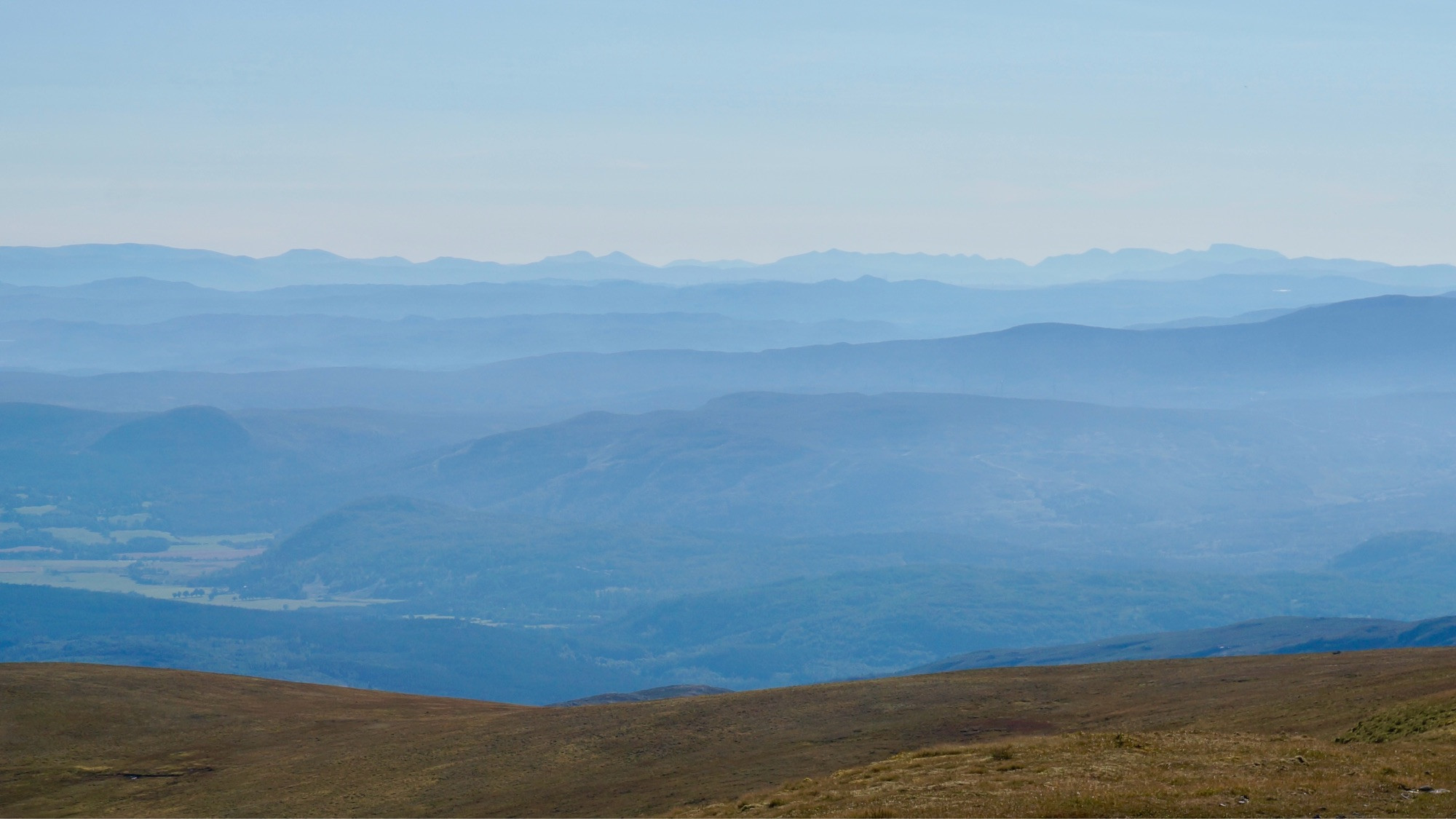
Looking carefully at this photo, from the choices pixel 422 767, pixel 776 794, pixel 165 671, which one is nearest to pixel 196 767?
pixel 422 767

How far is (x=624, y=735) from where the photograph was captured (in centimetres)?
5431

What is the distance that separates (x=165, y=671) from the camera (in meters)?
72.4

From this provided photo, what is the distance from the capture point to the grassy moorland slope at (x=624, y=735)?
42.1 meters

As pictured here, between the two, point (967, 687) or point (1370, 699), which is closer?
point (1370, 699)

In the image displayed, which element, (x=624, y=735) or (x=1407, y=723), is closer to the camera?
(x=1407, y=723)

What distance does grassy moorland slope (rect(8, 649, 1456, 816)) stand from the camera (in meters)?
42.1

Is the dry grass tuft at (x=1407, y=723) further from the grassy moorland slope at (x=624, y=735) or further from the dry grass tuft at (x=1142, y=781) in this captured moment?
the dry grass tuft at (x=1142, y=781)

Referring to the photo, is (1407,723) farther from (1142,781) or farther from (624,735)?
(624,735)

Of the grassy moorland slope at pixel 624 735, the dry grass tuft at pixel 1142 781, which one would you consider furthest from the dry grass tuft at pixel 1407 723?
the dry grass tuft at pixel 1142 781

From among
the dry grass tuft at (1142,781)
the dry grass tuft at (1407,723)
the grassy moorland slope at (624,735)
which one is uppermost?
the dry grass tuft at (1142,781)

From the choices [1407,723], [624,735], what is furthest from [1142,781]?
[624,735]

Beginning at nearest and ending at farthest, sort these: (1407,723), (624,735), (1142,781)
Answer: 1. (1142,781)
2. (1407,723)
3. (624,735)

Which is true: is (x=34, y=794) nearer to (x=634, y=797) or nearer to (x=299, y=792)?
(x=299, y=792)

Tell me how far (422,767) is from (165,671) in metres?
27.6
